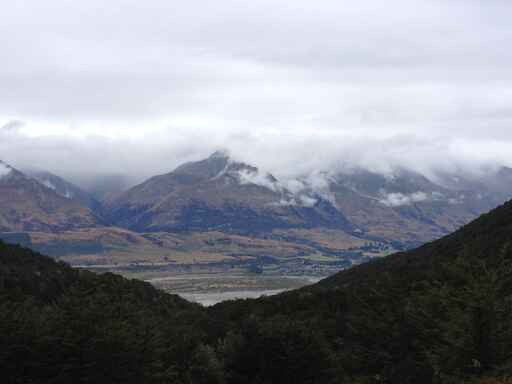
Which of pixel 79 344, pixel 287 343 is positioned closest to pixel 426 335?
pixel 287 343

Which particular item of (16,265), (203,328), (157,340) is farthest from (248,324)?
(16,265)

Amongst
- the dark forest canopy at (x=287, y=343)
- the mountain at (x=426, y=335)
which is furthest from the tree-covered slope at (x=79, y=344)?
the mountain at (x=426, y=335)

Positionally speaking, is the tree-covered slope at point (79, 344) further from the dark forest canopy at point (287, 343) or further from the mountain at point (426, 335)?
the mountain at point (426, 335)

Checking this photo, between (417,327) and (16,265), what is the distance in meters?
101

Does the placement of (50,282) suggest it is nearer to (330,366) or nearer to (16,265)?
(16,265)

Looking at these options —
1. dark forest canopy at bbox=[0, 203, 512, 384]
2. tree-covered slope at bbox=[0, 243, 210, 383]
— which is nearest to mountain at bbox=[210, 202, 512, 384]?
dark forest canopy at bbox=[0, 203, 512, 384]

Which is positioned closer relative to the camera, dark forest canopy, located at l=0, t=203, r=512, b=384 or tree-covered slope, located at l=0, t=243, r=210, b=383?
tree-covered slope, located at l=0, t=243, r=210, b=383

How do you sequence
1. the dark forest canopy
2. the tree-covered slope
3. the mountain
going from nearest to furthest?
the tree-covered slope → the dark forest canopy → the mountain

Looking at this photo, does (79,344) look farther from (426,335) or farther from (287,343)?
(426,335)

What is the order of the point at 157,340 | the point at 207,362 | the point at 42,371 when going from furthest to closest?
the point at 207,362 < the point at 157,340 < the point at 42,371

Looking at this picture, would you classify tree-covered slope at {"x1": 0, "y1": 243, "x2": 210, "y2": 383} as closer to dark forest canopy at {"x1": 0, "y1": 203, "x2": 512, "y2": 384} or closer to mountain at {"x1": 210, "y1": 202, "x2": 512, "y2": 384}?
dark forest canopy at {"x1": 0, "y1": 203, "x2": 512, "y2": 384}

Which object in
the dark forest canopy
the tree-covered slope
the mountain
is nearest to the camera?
the tree-covered slope

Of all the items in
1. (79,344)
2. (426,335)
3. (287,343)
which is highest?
(79,344)

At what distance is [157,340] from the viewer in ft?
144
